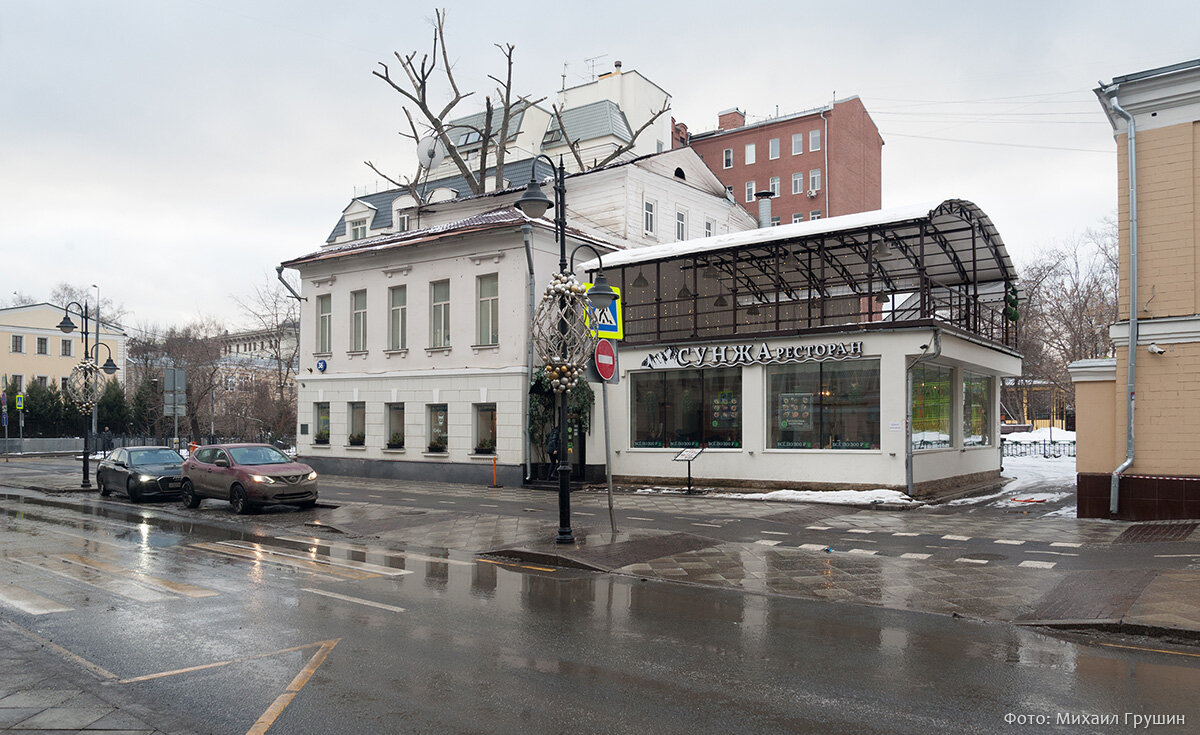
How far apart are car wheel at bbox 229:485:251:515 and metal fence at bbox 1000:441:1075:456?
1221 inches

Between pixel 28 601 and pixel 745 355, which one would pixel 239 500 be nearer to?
pixel 28 601

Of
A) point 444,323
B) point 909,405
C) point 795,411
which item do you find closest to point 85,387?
point 444,323

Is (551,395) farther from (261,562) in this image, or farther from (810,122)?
(810,122)

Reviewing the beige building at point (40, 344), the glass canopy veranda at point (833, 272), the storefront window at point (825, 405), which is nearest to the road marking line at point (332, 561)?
the glass canopy veranda at point (833, 272)

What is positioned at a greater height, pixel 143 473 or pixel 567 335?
pixel 567 335

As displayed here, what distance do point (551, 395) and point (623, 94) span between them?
25815 mm

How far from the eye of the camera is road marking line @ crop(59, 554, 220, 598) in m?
9.73

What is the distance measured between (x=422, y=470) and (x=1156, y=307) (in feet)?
67.3

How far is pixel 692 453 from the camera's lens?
22.3 metres

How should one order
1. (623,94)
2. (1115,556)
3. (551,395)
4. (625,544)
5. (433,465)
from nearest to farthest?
1. (1115,556)
2. (625,544)
3. (551,395)
4. (433,465)
5. (623,94)

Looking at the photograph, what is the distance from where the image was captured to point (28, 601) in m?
9.15

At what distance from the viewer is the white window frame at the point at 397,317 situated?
2886cm

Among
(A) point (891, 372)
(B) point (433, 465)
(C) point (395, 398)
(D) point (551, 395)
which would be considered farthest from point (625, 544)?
(C) point (395, 398)

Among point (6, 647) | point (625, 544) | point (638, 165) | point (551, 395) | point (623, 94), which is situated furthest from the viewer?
point (623, 94)
